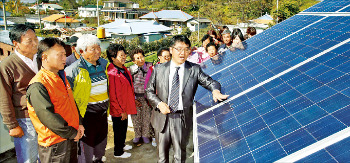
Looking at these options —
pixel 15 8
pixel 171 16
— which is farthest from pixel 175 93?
pixel 15 8

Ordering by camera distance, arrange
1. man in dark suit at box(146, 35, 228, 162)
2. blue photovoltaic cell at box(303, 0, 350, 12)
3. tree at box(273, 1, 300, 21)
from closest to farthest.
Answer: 1. man in dark suit at box(146, 35, 228, 162)
2. blue photovoltaic cell at box(303, 0, 350, 12)
3. tree at box(273, 1, 300, 21)

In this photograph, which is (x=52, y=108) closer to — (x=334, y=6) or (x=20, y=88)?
(x=20, y=88)

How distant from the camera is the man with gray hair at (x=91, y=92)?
4.11 m

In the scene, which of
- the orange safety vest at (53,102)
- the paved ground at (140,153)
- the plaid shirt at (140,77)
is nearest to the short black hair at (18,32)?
the orange safety vest at (53,102)

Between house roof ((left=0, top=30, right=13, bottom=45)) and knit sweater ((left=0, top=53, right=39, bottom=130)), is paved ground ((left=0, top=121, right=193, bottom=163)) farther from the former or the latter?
house roof ((left=0, top=30, right=13, bottom=45))

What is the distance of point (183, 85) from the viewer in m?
3.75

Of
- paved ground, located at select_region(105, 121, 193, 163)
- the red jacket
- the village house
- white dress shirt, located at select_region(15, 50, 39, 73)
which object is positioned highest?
the village house

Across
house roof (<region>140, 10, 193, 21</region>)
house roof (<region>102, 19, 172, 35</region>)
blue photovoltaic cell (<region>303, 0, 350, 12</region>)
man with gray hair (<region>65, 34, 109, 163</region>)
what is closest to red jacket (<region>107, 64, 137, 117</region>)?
man with gray hair (<region>65, 34, 109, 163</region>)

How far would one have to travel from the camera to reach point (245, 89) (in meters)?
3.53

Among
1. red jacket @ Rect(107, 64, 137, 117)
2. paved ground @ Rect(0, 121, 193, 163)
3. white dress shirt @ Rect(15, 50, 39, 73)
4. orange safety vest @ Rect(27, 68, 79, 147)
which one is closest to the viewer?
orange safety vest @ Rect(27, 68, 79, 147)

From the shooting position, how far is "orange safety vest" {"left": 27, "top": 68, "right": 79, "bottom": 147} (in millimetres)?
3154

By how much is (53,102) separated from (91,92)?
1160 millimetres

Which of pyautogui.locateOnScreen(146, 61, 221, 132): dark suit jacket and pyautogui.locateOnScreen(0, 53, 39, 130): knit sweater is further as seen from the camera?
pyautogui.locateOnScreen(146, 61, 221, 132): dark suit jacket

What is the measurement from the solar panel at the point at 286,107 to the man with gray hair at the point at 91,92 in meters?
1.80
